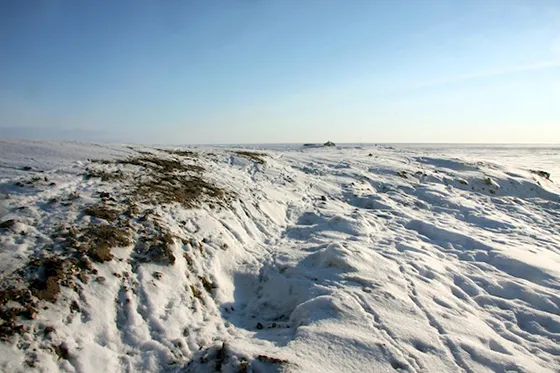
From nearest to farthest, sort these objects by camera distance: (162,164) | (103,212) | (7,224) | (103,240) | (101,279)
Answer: (101,279) → (7,224) → (103,240) → (103,212) → (162,164)

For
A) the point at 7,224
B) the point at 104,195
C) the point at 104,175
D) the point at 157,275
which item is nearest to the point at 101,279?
the point at 157,275

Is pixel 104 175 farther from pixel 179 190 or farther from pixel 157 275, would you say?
pixel 157 275

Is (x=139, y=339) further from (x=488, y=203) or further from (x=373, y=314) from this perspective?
(x=488, y=203)

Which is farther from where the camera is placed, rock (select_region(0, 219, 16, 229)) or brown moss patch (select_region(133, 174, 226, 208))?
brown moss patch (select_region(133, 174, 226, 208))

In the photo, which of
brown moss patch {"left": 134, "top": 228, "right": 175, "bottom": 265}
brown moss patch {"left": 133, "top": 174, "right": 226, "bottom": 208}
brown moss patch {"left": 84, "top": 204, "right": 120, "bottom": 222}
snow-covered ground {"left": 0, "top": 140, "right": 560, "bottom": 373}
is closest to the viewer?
snow-covered ground {"left": 0, "top": 140, "right": 560, "bottom": 373}

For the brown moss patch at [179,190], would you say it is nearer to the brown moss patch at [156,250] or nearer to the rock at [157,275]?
the brown moss patch at [156,250]

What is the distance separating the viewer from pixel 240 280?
22.7 ft

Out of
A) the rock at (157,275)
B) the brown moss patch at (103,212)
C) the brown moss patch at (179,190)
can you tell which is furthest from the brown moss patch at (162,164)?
the rock at (157,275)

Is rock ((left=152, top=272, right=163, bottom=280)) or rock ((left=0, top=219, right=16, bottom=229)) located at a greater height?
rock ((left=0, top=219, right=16, bottom=229))

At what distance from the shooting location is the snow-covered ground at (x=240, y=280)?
4.34 meters

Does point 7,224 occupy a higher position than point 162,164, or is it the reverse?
point 162,164

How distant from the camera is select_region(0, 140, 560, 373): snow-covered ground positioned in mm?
4340

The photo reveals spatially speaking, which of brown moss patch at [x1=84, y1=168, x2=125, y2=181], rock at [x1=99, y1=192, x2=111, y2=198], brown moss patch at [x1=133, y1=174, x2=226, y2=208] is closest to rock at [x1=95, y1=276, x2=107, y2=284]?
rock at [x1=99, y1=192, x2=111, y2=198]

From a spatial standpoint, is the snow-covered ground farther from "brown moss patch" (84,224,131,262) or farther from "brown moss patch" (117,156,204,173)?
"brown moss patch" (117,156,204,173)
